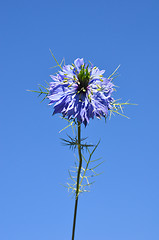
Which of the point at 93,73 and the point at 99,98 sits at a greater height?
the point at 93,73

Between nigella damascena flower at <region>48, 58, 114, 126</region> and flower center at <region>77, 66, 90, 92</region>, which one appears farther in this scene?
flower center at <region>77, 66, 90, 92</region>

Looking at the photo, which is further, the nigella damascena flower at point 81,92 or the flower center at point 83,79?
the flower center at point 83,79

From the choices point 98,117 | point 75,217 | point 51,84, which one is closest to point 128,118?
point 98,117

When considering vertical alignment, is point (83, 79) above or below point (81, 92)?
above

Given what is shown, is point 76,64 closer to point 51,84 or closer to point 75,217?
point 51,84
